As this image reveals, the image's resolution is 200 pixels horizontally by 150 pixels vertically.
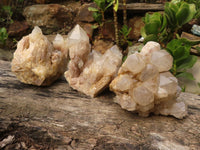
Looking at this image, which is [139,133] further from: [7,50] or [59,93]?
[7,50]

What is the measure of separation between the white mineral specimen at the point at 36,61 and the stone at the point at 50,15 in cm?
266

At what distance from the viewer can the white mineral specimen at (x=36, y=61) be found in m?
1.19

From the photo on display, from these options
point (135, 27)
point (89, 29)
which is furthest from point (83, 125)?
point (89, 29)

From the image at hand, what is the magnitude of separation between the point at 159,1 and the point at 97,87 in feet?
10.1

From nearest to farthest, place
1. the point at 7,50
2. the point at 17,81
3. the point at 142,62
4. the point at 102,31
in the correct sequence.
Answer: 1. the point at 142,62
2. the point at 17,81
3. the point at 102,31
4. the point at 7,50

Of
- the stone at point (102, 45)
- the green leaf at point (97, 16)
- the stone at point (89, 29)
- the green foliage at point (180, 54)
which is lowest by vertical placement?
the stone at point (102, 45)

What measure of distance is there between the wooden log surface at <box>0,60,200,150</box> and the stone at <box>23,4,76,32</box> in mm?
2884

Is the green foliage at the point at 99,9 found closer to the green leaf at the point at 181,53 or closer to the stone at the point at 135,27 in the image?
the stone at the point at 135,27

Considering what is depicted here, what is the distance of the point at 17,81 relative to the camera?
4.37ft

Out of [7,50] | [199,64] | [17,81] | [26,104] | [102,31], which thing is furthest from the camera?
[7,50]

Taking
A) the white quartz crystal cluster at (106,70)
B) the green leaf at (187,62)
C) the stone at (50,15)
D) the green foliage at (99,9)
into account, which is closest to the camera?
the white quartz crystal cluster at (106,70)

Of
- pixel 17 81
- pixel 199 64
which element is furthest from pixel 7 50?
pixel 199 64

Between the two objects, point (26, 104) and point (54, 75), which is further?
point (54, 75)

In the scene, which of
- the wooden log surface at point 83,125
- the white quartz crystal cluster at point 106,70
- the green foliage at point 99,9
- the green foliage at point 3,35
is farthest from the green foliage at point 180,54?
the green foliage at point 3,35
